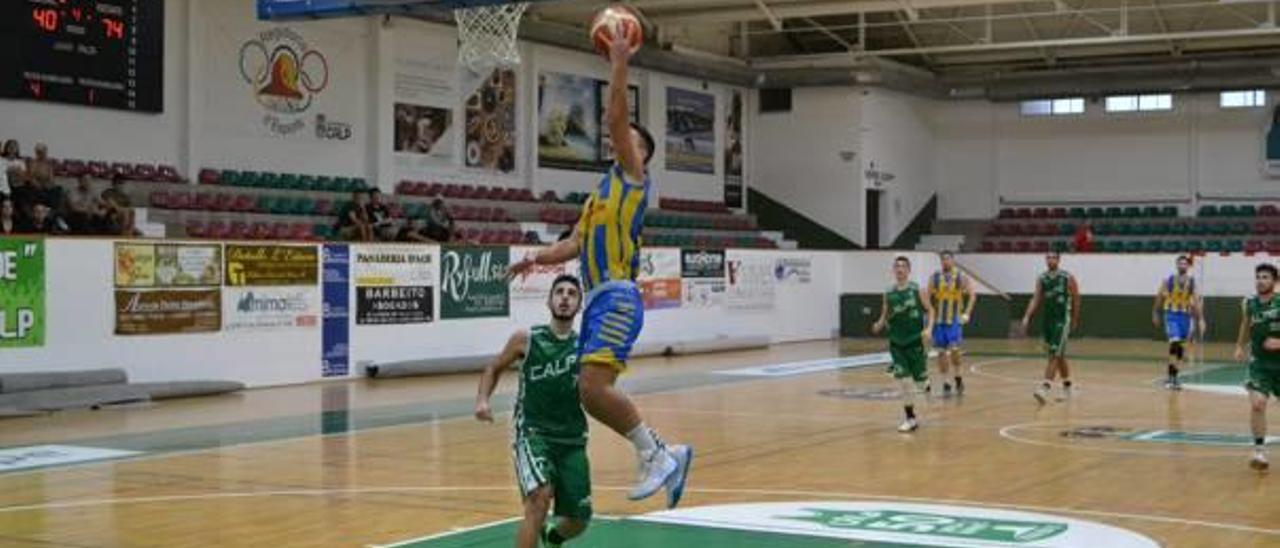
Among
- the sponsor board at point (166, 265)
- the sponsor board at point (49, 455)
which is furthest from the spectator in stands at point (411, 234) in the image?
the sponsor board at point (49, 455)

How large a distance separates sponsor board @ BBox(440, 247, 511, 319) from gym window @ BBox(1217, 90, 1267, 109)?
24.2 meters

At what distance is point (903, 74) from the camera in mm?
42188

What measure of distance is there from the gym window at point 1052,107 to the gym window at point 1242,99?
12.6 ft

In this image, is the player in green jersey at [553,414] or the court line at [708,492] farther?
the court line at [708,492]

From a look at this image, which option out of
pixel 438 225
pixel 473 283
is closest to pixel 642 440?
pixel 473 283

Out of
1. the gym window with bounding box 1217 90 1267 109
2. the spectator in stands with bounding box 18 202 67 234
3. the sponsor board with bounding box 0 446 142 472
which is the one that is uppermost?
the gym window with bounding box 1217 90 1267 109

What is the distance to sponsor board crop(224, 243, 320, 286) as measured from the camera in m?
22.2

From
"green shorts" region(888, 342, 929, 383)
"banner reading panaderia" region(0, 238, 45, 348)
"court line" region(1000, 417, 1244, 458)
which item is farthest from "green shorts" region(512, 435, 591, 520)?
"banner reading panaderia" region(0, 238, 45, 348)

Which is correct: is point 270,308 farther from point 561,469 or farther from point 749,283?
point 561,469

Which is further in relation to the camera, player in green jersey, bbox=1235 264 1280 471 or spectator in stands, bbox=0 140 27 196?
spectator in stands, bbox=0 140 27 196

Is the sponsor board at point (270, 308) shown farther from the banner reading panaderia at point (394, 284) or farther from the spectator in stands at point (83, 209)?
the spectator in stands at point (83, 209)

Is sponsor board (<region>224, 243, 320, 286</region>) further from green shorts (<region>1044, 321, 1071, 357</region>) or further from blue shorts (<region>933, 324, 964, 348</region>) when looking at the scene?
green shorts (<region>1044, 321, 1071, 357</region>)

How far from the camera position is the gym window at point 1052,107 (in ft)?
146

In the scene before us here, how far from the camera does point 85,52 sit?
989 inches
